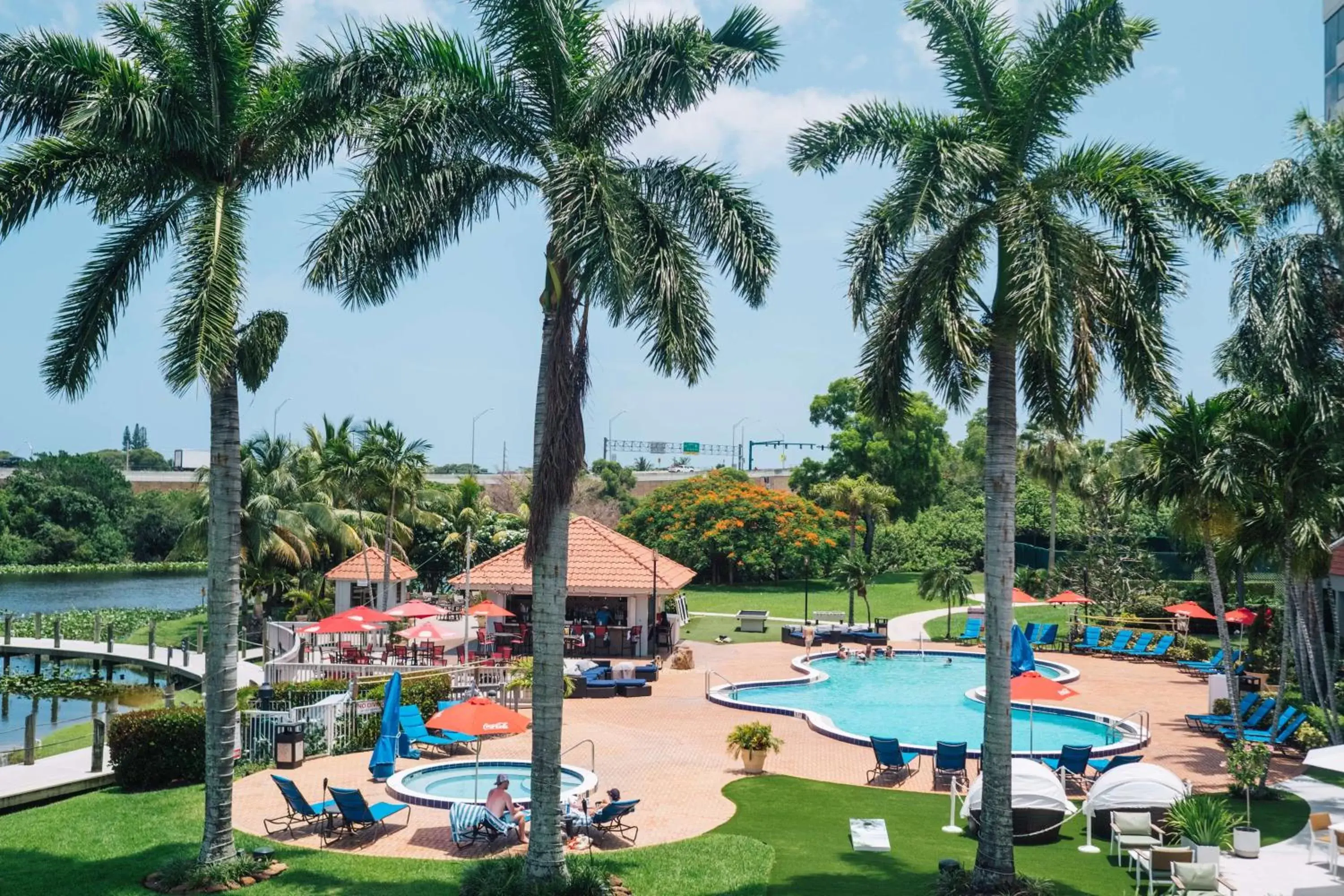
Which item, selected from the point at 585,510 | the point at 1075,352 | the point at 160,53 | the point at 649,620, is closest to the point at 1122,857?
the point at 1075,352

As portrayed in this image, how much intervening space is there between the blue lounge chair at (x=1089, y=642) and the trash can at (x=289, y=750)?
26895 millimetres

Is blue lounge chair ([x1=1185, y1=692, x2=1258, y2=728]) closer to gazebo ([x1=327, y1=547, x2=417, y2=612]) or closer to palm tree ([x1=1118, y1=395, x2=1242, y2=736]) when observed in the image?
palm tree ([x1=1118, y1=395, x2=1242, y2=736])

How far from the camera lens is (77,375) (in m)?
13.9

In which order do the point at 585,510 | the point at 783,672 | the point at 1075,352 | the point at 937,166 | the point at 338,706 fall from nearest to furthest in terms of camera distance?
the point at 937,166
the point at 1075,352
the point at 338,706
the point at 783,672
the point at 585,510

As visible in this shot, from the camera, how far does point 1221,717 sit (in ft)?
77.9

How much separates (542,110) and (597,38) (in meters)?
1.14

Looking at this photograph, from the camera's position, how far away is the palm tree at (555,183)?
A: 12.5 metres

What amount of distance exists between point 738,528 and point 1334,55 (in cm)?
3161

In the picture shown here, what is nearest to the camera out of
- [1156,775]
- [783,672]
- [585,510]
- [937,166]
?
[937,166]

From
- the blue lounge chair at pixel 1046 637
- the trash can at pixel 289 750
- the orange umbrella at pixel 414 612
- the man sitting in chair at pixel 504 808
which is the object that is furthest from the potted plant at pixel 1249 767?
the orange umbrella at pixel 414 612

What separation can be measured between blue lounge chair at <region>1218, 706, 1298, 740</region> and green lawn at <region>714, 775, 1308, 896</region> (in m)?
3.50

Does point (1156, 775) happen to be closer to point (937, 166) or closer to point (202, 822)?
point (937, 166)

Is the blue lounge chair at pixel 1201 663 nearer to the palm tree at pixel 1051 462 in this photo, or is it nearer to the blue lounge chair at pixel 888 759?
the palm tree at pixel 1051 462

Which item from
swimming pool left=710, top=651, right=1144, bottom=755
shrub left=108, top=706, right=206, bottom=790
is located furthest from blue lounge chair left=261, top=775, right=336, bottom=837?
swimming pool left=710, top=651, right=1144, bottom=755
